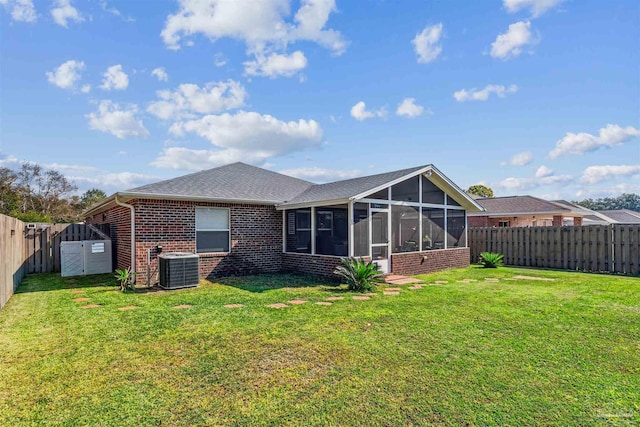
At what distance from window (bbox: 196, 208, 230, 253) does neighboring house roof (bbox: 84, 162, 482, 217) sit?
62 centimetres

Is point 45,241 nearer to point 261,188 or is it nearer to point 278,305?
point 261,188

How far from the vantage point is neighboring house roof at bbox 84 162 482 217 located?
9.45 meters

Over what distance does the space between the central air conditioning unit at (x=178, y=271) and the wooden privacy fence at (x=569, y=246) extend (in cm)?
1190

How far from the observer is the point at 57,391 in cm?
317

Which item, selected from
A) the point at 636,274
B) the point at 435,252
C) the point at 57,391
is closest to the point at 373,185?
the point at 435,252

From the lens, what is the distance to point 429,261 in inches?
461

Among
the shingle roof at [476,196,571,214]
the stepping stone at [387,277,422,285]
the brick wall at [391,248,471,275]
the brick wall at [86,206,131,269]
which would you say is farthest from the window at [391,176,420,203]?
the shingle roof at [476,196,571,214]

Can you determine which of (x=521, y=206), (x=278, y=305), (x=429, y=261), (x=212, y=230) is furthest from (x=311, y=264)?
(x=521, y=206)

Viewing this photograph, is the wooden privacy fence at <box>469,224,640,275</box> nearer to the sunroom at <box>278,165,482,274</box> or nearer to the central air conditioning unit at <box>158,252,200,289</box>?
the sunroom at <box>278,165,482,274</box>

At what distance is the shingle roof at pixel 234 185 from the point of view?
9766 millimetres

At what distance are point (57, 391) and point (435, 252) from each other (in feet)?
35.9

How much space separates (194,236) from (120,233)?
269cm

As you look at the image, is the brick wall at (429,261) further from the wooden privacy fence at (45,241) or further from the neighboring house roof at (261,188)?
the wooden privacy fence at (45,241)

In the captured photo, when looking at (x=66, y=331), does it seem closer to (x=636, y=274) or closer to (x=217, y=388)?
(x=217, y=388)
